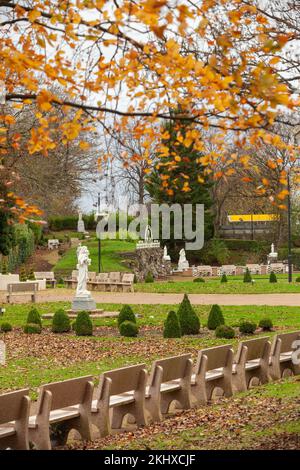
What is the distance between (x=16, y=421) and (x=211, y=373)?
457 centimetres

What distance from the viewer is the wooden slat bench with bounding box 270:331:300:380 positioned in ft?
50.3

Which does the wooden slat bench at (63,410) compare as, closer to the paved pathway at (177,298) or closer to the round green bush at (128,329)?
the round green bush at (128,329)

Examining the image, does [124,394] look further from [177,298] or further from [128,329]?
[177,298]

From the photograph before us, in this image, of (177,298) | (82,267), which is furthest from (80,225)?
(82,267)

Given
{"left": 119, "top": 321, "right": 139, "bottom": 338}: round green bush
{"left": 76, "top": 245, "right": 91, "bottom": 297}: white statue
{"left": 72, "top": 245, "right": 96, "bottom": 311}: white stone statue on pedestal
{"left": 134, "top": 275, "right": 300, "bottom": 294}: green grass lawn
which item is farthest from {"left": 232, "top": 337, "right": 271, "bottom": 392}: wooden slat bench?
{"left": 134, "top": 275, "right": 300, "bottom": 294}: green grass lawn

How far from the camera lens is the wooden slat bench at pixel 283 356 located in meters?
15.3

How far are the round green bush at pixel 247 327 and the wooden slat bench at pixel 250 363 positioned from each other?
307 inches

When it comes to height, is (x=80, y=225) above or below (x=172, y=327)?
above

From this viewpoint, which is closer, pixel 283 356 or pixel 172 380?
pixel 172 380

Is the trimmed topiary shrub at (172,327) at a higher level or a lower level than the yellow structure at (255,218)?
lower

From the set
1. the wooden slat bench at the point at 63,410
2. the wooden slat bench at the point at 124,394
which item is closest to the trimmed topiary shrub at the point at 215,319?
the wooden slat bench at the point at 124,394

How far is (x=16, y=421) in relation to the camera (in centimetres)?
971

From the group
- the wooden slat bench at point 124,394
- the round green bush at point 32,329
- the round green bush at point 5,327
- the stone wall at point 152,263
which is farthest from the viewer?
the stone wall at point 152,263

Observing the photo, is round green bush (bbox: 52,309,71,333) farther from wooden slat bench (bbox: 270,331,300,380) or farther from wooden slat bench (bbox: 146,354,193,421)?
wooden slat bench (bbox: 146,354,193,421)
